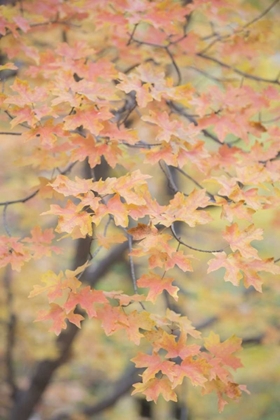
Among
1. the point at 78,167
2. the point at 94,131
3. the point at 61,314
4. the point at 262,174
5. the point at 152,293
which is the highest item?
the point at 94,131

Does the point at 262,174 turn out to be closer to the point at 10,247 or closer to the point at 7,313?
the point at 10,247

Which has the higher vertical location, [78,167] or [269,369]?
[78,167]

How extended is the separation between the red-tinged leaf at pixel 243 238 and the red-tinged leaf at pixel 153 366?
0.54 metres

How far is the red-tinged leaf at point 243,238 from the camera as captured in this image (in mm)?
1896

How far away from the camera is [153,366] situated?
1.99 m

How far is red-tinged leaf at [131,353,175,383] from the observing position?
6.38ft

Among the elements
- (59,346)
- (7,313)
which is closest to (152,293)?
(59,346)

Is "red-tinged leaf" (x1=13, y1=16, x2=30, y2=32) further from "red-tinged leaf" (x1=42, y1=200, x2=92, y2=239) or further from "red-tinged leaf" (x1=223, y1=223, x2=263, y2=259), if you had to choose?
"red-tinged leaf" (x1=223, y1=223, x2=263, y2=259)

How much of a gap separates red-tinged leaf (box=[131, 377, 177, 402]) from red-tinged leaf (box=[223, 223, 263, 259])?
61 cm

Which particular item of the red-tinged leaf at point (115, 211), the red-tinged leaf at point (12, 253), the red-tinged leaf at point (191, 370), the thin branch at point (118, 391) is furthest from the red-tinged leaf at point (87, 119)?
the thin branch at point (118, 391)

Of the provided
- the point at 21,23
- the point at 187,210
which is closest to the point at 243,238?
the point at 187,210

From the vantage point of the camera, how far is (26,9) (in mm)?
2934

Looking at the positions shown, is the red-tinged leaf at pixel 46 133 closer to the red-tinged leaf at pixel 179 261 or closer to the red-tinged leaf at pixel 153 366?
the red-tinged leaf at pixel 179 261

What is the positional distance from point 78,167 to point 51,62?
3467 millimetres
